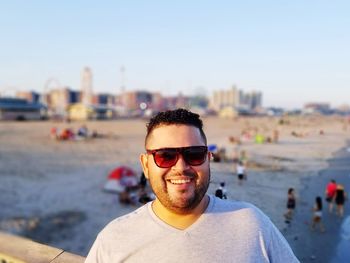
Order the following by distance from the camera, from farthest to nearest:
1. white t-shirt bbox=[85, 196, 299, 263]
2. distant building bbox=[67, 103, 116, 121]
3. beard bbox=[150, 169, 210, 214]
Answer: distant building bbox=[67, 103, 116, 121]
beard bbox=[150, 169, 210, 214]
white t-shirt bbox=[85, 196, 299, 263]

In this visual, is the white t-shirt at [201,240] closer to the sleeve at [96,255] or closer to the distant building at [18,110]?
the sleeve at [96,255]

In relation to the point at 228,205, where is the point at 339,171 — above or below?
below

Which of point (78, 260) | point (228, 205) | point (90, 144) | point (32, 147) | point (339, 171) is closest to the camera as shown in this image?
point (228, 205)

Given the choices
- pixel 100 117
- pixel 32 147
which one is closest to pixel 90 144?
pixel 32 147

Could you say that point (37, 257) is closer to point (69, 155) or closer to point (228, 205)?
point (228, 205)

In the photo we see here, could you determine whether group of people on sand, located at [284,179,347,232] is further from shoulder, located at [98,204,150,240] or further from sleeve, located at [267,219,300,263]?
shoulder, located at [98,204,150,240]

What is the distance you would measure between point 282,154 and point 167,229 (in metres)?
25.7

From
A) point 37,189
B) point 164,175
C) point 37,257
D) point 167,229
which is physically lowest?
point 37,189

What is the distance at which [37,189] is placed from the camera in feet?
50.8

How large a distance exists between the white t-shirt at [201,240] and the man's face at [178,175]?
11 cm

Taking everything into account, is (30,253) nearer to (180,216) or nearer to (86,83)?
(180,216)

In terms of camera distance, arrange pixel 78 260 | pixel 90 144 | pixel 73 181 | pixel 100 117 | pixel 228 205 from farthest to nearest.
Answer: pixel 100 117 → pixel 90 144 → pixel 73 181 → pixel 78 260 → pixel 228 205

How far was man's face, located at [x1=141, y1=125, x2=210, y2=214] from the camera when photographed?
1.78 meters

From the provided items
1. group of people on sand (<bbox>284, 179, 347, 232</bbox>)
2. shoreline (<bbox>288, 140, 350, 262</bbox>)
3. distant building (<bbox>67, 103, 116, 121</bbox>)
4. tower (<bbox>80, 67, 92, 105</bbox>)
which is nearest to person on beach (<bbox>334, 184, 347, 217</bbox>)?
group of people on sand (<bbox>284, 179, 347, 232</bbox>)
